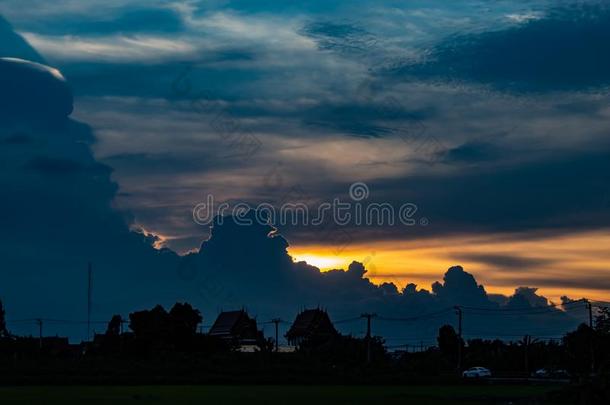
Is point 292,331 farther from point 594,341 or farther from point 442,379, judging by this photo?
point 594,341

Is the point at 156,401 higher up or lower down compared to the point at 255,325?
lower down

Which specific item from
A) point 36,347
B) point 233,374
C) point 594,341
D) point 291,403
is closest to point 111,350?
point 36,347

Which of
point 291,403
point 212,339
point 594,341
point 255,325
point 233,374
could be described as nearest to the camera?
point 291,403

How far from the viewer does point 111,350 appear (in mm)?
107562

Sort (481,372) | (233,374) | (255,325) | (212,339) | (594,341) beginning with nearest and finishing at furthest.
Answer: (594,341) → (233,374) → (481,372) → (212,339) → (255,325)

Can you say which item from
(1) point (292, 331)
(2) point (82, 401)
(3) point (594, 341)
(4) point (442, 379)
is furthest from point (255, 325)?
(2) point (82, 401)

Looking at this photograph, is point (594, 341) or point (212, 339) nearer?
point (594, 341)

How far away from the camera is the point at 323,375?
76375mm

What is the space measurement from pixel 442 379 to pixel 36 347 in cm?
5390

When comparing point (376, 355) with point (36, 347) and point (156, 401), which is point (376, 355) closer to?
point (36, 347)

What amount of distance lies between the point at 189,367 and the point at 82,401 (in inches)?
1404

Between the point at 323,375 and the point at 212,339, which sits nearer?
the point at 323,375

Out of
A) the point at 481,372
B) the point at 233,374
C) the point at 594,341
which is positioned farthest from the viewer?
the point at 481,372

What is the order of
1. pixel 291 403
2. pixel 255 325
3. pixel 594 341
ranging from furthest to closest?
pixel 255 325
pixel 594 341
pixel 291 403
